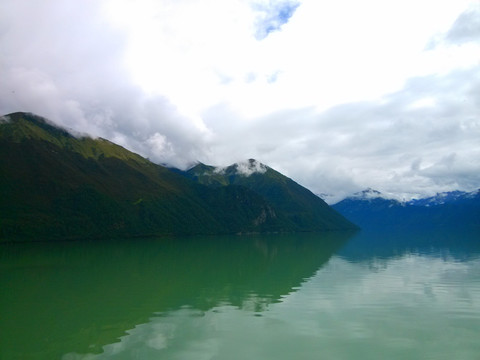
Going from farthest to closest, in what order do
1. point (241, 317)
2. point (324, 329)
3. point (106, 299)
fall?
point (106, 299) < point (241, 317) < point (324, 329)

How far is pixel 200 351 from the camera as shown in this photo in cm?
2472

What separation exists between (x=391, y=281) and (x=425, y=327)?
2541 cm

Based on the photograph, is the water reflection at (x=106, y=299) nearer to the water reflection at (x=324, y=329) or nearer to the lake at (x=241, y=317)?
the lake at (x=241, y=317)

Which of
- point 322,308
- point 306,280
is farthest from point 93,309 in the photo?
point 306,280

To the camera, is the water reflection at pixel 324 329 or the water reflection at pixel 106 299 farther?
the water reflection at pixel 106 299

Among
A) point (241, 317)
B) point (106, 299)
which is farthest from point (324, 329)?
point (106, 299)

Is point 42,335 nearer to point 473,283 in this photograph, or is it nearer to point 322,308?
point 322,308

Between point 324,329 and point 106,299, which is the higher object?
point 324,329

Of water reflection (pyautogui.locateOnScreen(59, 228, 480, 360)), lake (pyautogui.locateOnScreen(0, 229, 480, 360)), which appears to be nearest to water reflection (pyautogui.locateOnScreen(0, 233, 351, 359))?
lake (pyautogui.locateOnScreen(0, 229, 480, 360))

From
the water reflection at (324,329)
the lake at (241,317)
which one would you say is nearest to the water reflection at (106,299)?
the lake at (241,317)

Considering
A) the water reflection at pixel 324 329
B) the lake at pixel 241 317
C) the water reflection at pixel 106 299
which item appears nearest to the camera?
the water reflection at pixel 324 329

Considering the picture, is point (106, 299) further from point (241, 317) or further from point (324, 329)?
point (324, 329)

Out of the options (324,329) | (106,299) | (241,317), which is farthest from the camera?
(106,299)

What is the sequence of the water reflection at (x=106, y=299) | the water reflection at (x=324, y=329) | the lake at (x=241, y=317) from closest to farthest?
1. the water reflection at (x=324, y=329)
2. the lake at (x=241, y=317)
3. the water reflection at (x=106, y=299)
